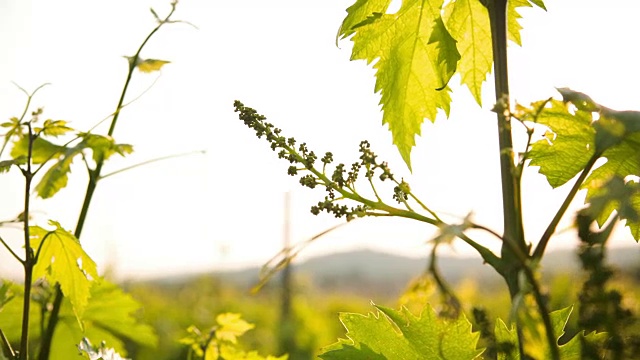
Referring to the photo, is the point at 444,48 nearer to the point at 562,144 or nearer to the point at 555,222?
the point at 562,144

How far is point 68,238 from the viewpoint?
127 cm

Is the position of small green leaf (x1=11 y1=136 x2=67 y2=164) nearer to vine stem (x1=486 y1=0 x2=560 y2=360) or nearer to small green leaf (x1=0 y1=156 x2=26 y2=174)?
small green leaf (x1=0 y1=156 x2=26 y2=174)

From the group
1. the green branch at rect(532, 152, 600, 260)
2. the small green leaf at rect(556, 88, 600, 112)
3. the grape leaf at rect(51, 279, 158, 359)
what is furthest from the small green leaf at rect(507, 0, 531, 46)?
the grape leaf at rect(51, 279, 158, 359)

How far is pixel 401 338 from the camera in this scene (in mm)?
1063

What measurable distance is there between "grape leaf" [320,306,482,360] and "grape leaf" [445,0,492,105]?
440 millimetres

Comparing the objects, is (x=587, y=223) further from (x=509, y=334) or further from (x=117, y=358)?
(x=117, y=358)

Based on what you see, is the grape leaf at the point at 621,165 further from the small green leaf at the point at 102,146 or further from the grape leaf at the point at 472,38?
the small green leaf at the point at 102,146

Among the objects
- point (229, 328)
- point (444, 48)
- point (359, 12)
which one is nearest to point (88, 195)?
point (229, 328)

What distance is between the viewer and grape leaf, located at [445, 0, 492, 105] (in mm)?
1233

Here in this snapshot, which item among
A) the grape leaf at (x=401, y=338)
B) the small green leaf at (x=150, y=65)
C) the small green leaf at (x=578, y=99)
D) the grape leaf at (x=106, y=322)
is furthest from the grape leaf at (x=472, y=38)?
the grape leaf at (x=106, y=322)

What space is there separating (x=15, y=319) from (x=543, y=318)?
4.21ft

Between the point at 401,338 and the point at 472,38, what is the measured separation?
1.72ft

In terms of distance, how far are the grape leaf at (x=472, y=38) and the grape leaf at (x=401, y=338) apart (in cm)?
44

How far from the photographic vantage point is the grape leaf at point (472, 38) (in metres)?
1.23
